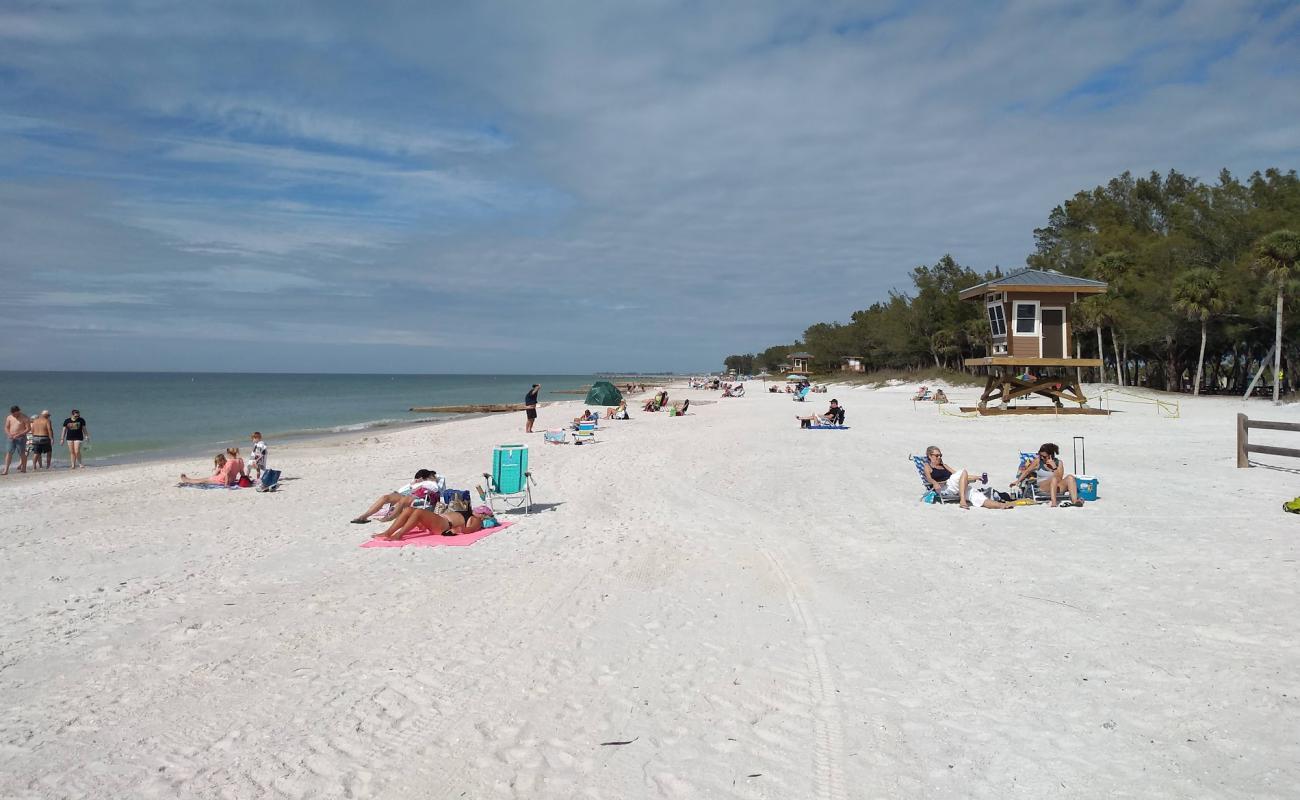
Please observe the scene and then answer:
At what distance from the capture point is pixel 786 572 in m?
7.02

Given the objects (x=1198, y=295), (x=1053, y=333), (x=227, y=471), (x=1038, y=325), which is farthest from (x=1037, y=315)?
(x=227, y=471)

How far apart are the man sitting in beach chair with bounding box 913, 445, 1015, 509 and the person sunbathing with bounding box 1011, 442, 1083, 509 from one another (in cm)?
50

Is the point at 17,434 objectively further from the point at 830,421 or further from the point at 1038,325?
the point at 1038,325

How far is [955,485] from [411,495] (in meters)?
6.80

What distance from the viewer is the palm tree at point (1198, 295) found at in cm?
3016

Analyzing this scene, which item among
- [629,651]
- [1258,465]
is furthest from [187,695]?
[1258,465]

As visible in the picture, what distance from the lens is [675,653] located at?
5.11 m

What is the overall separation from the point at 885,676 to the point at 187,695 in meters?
4.13

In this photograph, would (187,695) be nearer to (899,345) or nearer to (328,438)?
(328,438)

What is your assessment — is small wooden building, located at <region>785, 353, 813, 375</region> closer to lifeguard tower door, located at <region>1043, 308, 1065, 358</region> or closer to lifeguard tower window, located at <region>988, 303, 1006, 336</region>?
lifeguard tower window, located at <region>988, 303, 1006, 336</region>

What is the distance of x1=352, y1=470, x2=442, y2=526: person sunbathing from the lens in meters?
9.21

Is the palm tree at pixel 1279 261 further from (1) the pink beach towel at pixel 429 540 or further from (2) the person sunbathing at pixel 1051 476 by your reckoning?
(1) the pink beach towel at pixel 429 540

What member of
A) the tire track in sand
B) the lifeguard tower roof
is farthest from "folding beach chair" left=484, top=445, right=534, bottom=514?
the lifeguard tower roof

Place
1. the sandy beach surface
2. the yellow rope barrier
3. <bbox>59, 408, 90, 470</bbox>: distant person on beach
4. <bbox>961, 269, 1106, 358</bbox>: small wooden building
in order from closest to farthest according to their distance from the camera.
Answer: the sandy beach surface
<bbox>59, 408, 90, 470</bbox>: distant person on beach
the yellow rope barrier
<bbox>961, 269, 1106, 358</bbox>: small wooden building
